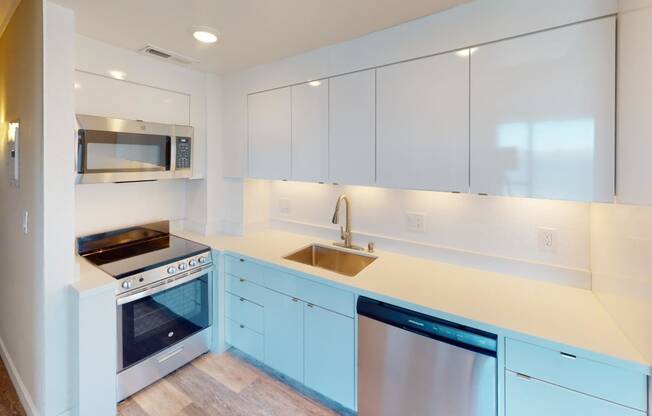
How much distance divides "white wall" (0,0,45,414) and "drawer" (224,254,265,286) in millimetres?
1050

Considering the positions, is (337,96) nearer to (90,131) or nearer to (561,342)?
(90,131)

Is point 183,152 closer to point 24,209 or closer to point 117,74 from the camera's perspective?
point 117,74

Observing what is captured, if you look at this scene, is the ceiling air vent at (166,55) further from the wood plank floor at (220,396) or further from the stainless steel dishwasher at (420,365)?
the wood plank floor at (220,396)

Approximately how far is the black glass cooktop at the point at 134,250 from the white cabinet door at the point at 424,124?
1.53 m

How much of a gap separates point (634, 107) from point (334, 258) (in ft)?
5.94

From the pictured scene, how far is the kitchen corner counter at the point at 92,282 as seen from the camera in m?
1.61

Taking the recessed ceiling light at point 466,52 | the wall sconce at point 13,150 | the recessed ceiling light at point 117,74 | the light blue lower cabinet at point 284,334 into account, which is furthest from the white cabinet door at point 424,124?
the wall sconce at point 13,150

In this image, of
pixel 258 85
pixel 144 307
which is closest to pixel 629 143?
pixel 258 85

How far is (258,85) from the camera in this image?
8.04ft

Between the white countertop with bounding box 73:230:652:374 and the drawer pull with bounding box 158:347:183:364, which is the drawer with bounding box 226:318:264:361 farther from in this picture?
the white countertop with bounding box 73:230:652:374

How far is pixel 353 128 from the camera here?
6.41 ft

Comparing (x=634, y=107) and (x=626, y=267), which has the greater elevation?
(x=634, y=107)

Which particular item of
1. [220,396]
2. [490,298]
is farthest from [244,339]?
[490,298]

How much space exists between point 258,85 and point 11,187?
1.82 meters
